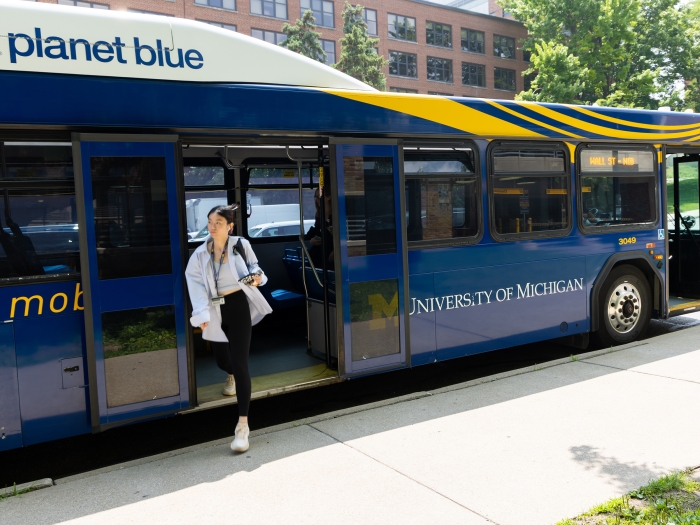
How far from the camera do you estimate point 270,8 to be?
135ft

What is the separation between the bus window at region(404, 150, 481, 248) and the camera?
585 cm

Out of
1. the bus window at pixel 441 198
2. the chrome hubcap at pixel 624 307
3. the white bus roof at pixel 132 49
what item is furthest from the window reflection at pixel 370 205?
the chrome hubcap at pixel 624 307

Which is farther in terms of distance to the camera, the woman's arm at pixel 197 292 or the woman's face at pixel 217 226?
the woman's face at pixel 217 226

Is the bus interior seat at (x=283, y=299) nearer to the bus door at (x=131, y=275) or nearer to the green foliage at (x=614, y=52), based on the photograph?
the bus door at (x=131, y=275)

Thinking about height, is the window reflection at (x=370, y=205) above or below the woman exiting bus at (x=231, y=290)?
above

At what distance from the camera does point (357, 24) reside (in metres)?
36.9

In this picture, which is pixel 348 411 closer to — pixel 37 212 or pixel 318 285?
pixel 318 285

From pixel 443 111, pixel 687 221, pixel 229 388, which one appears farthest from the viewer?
pixel 687 221

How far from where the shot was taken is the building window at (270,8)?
133 ft

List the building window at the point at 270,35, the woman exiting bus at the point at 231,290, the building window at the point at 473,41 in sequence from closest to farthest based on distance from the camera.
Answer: the woman exiting bus at the point at 231,290 < the building window at the point at 270,35 < the building window at the point at 473,41

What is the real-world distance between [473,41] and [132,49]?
4977 centimetres

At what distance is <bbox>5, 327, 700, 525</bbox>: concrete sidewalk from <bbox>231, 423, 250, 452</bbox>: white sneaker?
7cm

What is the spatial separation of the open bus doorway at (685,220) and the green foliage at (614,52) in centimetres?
1749

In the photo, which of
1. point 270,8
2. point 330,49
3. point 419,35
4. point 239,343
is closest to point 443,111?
point 239,343
